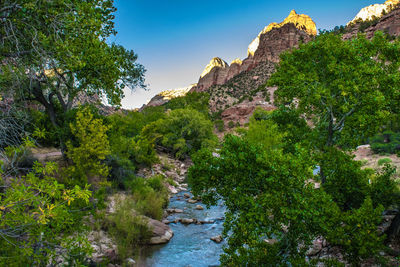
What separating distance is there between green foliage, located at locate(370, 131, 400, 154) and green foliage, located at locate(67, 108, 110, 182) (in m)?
25.1

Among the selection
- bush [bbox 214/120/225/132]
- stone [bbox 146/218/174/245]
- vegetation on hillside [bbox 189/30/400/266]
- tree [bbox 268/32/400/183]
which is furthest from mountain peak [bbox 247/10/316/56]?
stone [bbox 146/218/174/245]

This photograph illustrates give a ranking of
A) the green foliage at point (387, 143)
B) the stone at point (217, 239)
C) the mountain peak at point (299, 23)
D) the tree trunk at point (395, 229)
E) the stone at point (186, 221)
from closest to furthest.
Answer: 1. the tree trunk at point (395, 229)
2. the stone at point (217, 239)
3. the stone at point (186, 221)
4. the green foliage at point (387, 143)
5. the mountain peak at point (299, 23)

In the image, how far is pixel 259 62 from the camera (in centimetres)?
8756

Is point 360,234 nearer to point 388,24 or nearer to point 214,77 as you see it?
point 388,24

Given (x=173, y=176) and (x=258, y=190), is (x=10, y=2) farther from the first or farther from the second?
(x=173, y=176)

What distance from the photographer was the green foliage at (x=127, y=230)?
923 cm

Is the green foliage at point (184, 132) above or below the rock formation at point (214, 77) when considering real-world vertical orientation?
below

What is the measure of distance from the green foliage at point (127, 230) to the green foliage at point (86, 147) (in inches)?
116

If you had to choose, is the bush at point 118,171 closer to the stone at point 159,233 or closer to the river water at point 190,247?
the river water at point 190,247

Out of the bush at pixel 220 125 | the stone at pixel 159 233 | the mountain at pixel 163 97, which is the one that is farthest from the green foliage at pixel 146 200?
the mountain at pixel 163 97

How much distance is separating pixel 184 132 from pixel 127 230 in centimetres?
2334

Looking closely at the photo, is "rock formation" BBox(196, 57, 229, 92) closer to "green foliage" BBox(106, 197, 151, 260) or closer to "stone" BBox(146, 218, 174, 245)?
"stone" BBox(146, 218, 174, 245)

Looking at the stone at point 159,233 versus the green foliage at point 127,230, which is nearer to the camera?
the green foliage at point 127,230

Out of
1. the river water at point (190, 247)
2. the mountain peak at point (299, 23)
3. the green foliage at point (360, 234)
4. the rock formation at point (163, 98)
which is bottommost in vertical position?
the river water at point (190, 247)
